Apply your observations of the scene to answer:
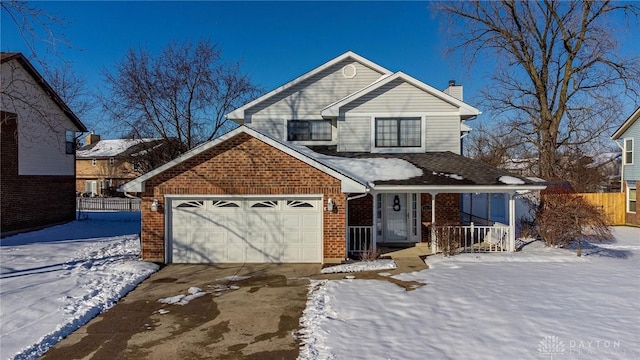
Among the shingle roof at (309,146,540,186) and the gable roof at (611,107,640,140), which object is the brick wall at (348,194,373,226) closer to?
the shingle roof at (309,146,540,186)

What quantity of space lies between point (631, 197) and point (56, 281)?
27.4m

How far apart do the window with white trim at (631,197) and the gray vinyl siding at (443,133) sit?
14289mm

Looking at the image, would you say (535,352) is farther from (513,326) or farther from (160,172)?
(160,172)

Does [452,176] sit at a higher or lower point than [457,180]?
higher

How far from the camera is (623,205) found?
22438 mm

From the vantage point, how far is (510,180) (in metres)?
12.0

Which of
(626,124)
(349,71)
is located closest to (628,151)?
(626,124)

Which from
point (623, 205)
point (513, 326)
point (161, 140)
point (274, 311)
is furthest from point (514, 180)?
point (161, 140)

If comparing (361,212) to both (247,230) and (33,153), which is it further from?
(33,153)

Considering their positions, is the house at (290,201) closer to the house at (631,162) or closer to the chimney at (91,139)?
the house at (631,162)

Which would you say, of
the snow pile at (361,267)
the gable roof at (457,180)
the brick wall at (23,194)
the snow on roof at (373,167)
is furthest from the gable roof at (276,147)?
the brick wall at (23,194)

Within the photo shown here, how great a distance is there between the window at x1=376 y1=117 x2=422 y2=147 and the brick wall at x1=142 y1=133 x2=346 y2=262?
4.93 meters

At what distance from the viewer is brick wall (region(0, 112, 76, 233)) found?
53.0ft

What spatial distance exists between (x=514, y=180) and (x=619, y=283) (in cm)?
400
